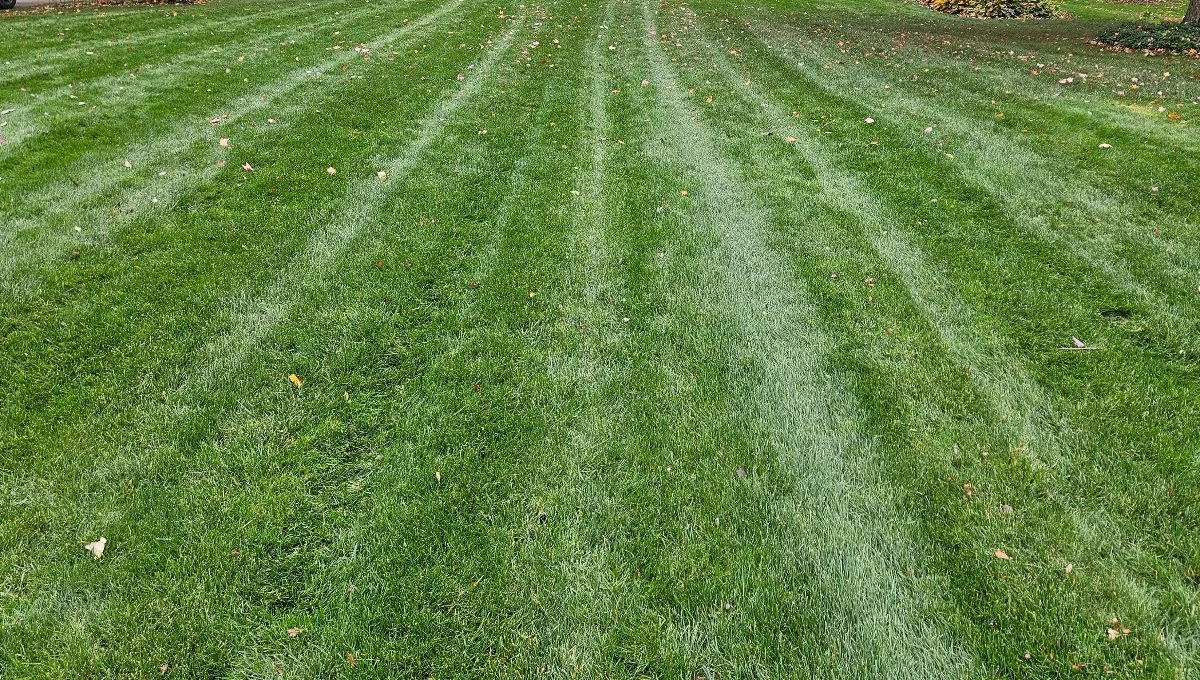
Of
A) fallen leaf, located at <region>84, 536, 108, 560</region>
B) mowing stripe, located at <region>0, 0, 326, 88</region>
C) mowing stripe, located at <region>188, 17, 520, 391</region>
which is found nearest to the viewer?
fallen leaf, located at <region>84, 536, 108, 560</region>

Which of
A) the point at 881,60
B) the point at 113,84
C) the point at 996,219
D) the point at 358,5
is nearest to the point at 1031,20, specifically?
the point at 881,60

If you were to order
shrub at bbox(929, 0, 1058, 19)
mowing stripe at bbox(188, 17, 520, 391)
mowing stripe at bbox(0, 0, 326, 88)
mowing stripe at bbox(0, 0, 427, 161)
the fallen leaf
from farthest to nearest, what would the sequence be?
shrub at bbox(929, 0, 1058, 19) → mowing stripe at bbox(0, 0, 326, 88) → mowing stripe at bbox(0, 0, 427, 161) → mowing stripe at bbox(188, 17, 520, 391) → the fallen leaf

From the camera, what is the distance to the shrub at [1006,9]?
16.7 meters

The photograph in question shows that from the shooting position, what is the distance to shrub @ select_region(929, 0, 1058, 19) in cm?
1670

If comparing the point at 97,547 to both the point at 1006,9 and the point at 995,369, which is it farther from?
the point at 1006,9

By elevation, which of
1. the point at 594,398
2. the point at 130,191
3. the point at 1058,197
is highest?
the point at 130,191

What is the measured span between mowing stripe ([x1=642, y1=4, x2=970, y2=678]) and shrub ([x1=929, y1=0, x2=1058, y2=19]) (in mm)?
17511

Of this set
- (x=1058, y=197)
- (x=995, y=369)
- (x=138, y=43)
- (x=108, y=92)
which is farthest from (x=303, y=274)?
(x=138, y=43)

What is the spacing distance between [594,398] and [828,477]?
4.03ft

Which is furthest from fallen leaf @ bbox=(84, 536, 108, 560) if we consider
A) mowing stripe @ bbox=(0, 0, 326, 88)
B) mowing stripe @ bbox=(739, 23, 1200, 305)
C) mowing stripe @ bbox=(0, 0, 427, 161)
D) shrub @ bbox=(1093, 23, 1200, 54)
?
shrub @ bbox=(1093, 23, 1200, 54)

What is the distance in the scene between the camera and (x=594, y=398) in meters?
3.21

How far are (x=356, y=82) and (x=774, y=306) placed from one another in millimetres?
7403

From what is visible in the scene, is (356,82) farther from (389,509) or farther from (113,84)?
(389,509)

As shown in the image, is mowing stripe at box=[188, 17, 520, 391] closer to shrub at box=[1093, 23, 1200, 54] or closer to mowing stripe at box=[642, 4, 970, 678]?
mowing stripe at box=[642, 4, 970, 678]
